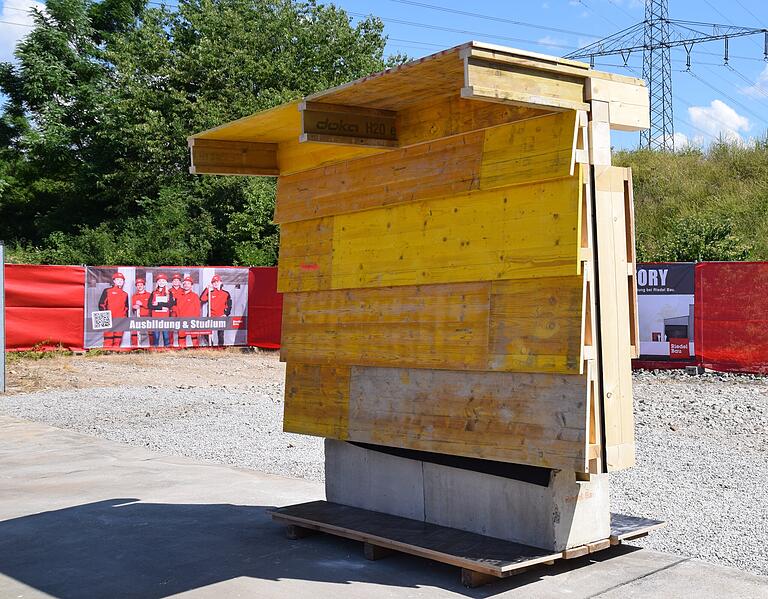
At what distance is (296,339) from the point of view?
305 inches

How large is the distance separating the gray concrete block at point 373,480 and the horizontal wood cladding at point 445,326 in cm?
75

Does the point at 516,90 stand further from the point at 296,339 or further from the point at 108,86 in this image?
the point at 108,86

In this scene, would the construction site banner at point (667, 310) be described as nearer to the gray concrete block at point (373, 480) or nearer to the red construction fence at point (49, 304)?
the red construction fence at point (49, 304)

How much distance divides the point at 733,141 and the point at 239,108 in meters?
19.7

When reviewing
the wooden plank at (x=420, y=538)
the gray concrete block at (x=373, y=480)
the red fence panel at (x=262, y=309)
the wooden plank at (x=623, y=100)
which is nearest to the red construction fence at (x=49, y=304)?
the red fence panel at (x=262, y=309)

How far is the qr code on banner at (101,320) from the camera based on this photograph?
22.8 metres

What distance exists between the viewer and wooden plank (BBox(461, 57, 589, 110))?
200 inches

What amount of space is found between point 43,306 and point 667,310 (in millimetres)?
14317

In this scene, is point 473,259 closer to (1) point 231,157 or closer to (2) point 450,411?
(2) point 450,411

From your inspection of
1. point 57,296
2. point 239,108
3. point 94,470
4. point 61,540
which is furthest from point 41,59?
point 61,540

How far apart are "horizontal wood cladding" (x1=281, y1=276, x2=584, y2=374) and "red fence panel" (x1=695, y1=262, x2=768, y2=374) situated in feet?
43.0

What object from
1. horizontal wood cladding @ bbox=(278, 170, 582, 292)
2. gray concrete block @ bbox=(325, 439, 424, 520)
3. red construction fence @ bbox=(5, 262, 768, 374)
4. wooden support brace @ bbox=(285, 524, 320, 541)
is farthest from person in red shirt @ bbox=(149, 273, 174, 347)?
wooden support brace @ bbox=(285, 524, 320, 541)

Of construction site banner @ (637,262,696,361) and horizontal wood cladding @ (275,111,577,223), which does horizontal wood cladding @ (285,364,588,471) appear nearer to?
horizontal wood cladding @ (275,111,577,223)

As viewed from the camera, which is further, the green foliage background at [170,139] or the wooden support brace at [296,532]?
the green foliage background at [170,139]
